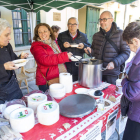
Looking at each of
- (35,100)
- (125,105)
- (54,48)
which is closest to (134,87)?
(125,105)

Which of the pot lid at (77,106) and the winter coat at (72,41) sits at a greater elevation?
the winter coat at (72,41)

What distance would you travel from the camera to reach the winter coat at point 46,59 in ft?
5.52

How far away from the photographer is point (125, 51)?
199 centimetres

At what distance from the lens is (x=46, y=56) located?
170cm

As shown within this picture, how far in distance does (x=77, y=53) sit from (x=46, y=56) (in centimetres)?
88

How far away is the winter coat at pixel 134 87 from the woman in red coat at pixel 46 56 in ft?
2.80

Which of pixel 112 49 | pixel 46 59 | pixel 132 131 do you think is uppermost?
pixel 112 49

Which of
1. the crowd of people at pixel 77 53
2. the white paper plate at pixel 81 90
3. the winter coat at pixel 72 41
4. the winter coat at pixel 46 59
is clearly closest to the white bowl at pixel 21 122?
the crowd of people at pixel 77 53

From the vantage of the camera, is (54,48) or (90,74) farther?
(54,48)

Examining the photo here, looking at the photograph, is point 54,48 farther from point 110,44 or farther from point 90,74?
point 110,44

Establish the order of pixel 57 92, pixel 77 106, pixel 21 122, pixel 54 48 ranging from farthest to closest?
pixel 54 48 → pixel 57 92 → pixel 77 106 → pixel 21 122

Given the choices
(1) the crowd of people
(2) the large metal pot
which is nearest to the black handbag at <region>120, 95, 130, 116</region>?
(1) the crowd of people

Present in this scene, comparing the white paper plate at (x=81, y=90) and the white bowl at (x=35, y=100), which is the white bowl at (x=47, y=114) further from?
the white paper plate at (x=81, y=90)

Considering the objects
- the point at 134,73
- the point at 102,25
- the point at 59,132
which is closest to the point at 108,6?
the point at 102,25
